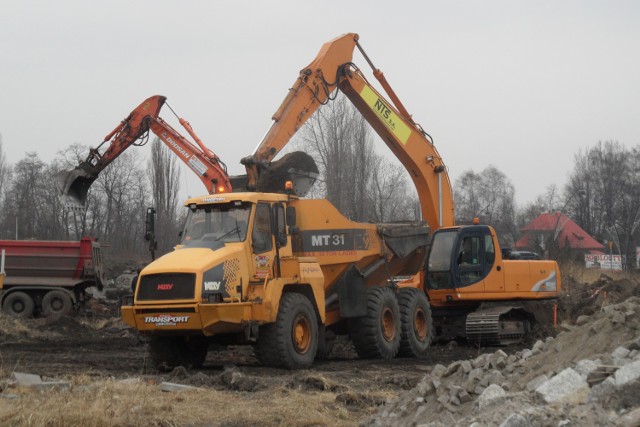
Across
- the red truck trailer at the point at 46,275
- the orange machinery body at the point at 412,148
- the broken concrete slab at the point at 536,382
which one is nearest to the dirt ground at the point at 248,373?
the orange machinery body at the point at 412,148

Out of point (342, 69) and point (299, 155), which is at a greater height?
point (342, 69)

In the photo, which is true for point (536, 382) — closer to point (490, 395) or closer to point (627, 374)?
point (490, 395)

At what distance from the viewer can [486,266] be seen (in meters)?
17.7

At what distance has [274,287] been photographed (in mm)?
12797

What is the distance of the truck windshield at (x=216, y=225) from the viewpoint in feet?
43.2

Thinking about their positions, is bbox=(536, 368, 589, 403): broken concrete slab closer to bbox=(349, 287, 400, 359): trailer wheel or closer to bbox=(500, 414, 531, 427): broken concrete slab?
bbox=(500, 414, 531, 427): broken concrete slab

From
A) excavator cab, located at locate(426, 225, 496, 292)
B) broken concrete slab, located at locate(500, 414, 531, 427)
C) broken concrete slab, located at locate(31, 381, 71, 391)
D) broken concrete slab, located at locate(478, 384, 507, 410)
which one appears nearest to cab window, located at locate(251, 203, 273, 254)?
broken concrete slab, located at locate(31, 381, 71, 391)

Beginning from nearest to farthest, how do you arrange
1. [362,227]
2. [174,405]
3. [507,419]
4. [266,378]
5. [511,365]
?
1. [507,419]
2. [511,365]
3. [174,405]
4. [266,378]
5. [362,227]

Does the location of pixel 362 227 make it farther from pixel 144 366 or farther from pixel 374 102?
pixel 144 366

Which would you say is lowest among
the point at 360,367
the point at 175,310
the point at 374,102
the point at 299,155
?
the point at 360,367

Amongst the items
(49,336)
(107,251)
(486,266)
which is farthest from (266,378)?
(107,251)

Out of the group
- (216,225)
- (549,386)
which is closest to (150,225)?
(216,225)

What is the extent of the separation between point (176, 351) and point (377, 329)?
3547 mm

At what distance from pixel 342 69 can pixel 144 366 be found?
7526 millimetres
